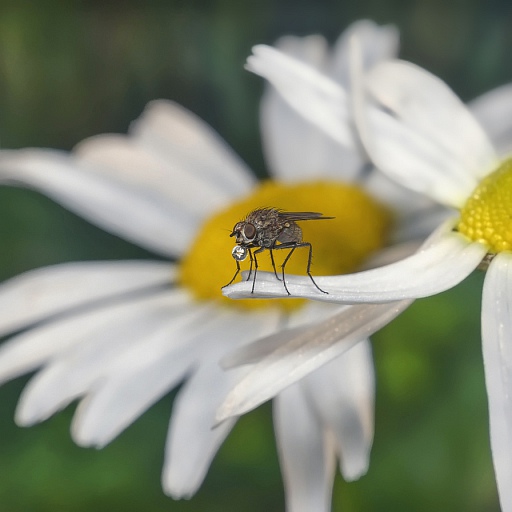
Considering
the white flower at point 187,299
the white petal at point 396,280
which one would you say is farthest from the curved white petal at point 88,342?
the white petal at point 396,280

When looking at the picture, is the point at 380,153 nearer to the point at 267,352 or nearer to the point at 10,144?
the point at 267,352

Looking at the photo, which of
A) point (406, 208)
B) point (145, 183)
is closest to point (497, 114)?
point (406, 208)

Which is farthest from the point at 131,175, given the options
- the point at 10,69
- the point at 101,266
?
the point at 10,69

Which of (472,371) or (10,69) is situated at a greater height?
(10,69)

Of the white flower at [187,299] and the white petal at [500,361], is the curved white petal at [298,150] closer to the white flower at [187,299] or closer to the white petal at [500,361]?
the white flower at [187,299]

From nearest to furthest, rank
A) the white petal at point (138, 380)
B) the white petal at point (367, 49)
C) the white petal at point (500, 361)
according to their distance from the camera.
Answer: the white petal at point (500, 361) < the white petal at point (138, 380) < the white petal at point (367, 49)

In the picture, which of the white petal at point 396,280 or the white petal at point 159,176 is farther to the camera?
the white petal at point 159,176
